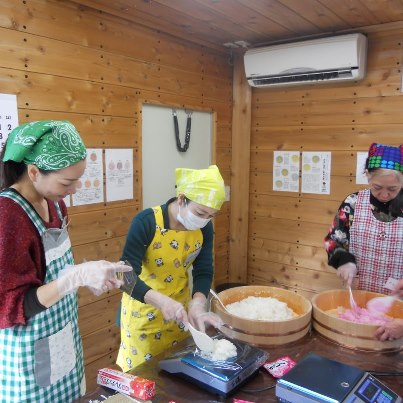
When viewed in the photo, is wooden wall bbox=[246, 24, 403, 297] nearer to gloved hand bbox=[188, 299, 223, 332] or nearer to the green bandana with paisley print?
gloved hand bbox=[188, 299, 223, 332]

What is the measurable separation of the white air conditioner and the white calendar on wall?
195cm

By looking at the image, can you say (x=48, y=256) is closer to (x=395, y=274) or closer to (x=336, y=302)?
(x=336, y=302)

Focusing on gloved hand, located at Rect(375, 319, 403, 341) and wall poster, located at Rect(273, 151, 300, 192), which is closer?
gloved hand, located at Rect(375, 319, 403, 341)

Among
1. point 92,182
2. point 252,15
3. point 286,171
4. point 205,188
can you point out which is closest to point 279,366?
point 205,188

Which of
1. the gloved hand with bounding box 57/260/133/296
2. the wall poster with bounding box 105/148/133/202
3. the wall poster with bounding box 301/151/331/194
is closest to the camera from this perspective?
the gloved hand with bounding box 57/260/133/296

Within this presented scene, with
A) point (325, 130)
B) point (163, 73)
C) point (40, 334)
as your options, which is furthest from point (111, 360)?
point (325, 130)

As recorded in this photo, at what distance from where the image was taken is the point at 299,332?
156 cm

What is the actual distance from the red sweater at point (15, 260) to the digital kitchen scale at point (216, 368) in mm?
497

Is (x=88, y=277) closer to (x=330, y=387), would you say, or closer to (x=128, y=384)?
(x=128, y=384)

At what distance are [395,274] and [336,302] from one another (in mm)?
397

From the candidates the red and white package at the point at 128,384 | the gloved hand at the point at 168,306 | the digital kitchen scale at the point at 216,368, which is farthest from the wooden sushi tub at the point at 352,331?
the red and white package at the point at 128,384

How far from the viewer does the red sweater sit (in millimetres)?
1120

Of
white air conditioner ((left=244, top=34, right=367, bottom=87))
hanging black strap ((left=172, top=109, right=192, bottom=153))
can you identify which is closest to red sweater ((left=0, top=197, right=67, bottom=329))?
hanging black strap ((left=172, top=109, right=192, bottom=153))

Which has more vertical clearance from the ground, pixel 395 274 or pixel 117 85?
pixel 117 85
